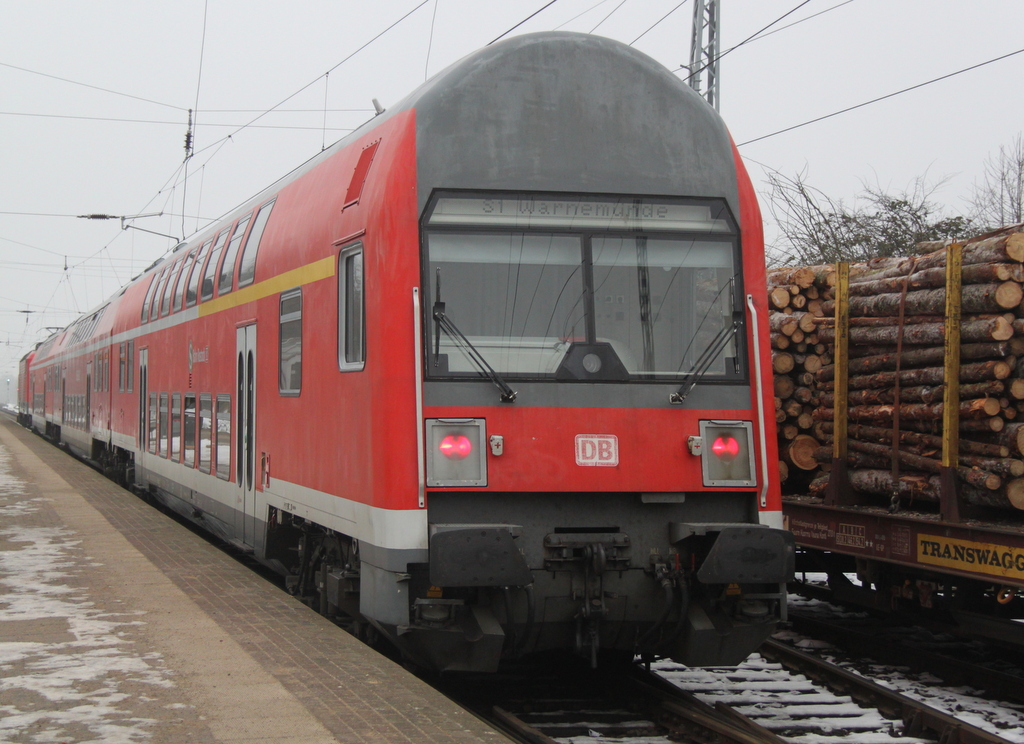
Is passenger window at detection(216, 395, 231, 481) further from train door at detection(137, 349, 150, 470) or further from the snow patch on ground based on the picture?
train door at detection(137, 349, 150, 470)

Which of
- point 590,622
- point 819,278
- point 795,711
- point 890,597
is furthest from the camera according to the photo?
point 819,278

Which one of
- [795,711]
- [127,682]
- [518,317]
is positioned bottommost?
[795,711]

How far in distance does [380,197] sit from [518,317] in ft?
3.44

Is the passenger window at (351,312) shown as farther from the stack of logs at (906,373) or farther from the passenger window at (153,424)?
the passenger window at (153,424)

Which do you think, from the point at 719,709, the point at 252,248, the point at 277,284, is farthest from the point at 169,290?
the point at 719,709

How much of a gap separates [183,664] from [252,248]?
4727 mm

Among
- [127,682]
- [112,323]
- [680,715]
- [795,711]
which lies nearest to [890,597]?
[795,711]

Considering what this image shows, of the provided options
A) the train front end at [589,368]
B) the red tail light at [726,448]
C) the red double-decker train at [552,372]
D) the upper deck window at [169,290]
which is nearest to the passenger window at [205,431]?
the upper deck window at [169,290]

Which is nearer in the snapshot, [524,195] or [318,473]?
[524,195]

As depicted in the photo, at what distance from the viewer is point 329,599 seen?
764 centimetres

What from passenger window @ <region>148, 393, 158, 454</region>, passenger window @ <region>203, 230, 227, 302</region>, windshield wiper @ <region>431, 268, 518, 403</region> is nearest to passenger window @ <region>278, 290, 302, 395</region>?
windshield wiper @ <region>431, 268, 518, 403</region>

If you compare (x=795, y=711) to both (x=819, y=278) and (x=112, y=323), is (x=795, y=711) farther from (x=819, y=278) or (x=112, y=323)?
(x=112, y=323)

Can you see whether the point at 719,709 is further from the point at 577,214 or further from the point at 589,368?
the point at 577,214

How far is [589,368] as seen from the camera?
6.53 meters
